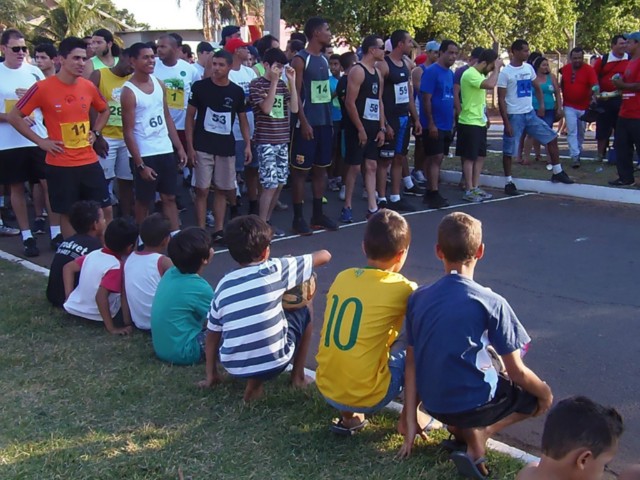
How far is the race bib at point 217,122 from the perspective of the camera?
7.91 meters

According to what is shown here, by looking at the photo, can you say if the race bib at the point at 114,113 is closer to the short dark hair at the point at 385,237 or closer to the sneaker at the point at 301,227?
the sneaker at the point at 301,227

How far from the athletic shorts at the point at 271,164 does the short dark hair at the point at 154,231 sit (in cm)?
291

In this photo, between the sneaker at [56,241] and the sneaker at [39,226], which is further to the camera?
the sneaker at [39,226]

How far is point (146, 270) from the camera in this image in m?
5.38

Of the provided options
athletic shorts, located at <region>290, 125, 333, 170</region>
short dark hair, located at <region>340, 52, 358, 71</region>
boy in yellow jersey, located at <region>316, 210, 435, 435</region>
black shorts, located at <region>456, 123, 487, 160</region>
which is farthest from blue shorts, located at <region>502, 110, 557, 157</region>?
boy in yellow jersey, located at <region>316, 210, 435, 435</region>

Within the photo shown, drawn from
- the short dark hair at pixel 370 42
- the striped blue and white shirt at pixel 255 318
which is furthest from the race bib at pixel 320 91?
the striped blue and white shirt at pixel 255 318

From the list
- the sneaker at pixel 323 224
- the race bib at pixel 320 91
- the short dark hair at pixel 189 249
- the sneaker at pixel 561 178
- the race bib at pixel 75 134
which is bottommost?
the sneaker at pixel 323 224

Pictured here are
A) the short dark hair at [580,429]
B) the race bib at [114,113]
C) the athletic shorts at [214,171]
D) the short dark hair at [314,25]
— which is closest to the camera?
the short dark hair at [580,429]

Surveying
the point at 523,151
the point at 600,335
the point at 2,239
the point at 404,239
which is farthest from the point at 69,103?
the point at 523,151

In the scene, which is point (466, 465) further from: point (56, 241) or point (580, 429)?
point (56, 241)

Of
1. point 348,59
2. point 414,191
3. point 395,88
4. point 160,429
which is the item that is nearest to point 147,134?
point 395,88

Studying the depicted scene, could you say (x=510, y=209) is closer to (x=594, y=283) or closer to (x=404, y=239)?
(x=594, y=283)

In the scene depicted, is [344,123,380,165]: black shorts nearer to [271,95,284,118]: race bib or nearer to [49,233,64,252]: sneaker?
[271,95,284,118]: race bib

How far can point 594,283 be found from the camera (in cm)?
667
